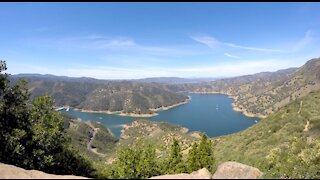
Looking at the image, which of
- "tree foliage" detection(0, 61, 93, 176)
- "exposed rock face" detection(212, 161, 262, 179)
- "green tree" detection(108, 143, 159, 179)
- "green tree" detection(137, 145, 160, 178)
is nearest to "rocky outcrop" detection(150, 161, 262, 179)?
"exposed rock face" detection(212, 161, 262, 179)

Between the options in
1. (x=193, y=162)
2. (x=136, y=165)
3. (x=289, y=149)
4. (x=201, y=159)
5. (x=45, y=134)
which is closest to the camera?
(x=45, y=134)

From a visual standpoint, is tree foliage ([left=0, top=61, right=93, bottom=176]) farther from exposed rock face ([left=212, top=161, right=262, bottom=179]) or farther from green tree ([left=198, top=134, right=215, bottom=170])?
green tree ([left=198, top=134, right=215, bottom=170])

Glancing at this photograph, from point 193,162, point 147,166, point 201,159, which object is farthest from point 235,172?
point 193,162

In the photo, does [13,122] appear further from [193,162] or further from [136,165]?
[193,162]

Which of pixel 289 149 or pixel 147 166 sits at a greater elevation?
pixel 289 149

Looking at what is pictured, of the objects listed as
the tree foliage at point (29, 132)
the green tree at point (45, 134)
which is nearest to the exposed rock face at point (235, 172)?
the green tree at point (45, 134)

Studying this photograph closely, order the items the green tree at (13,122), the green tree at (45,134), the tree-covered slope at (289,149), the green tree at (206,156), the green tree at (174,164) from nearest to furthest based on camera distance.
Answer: the tree-covered slope at (289,149) → the green tree at (13,122) → the green tree at (45,134) → the green tree at (206,156) → the green tree at (174,164)

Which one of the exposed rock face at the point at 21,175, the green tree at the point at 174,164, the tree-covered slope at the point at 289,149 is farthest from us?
the green tree at the point at 174,164

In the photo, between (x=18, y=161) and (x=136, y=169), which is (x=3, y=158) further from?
(x=136, y=169)

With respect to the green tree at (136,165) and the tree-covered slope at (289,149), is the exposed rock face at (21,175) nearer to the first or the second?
the tree-covered slope at (289,149)
